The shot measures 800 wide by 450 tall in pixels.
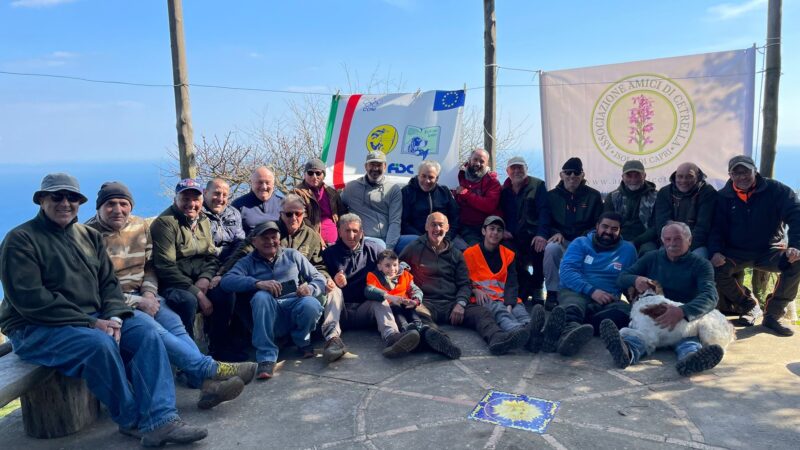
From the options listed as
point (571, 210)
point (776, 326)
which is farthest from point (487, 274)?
point (776, 326)

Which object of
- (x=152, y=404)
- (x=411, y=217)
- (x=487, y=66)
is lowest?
(x=152, y=404)

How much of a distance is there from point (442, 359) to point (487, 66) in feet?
16.3

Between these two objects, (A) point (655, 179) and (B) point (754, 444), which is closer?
(B) point (754, 444)

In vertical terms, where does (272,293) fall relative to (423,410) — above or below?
above

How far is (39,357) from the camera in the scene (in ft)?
12.7

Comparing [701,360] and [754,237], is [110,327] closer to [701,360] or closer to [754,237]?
[701,360]

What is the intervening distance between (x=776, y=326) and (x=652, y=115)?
3.04 metres

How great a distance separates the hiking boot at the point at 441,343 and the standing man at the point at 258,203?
7.49 feet

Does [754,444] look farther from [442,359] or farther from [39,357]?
[39,357]

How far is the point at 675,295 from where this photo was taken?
552 centimetres

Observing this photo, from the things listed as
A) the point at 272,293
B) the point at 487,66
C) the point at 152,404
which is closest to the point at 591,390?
the point at 272,293

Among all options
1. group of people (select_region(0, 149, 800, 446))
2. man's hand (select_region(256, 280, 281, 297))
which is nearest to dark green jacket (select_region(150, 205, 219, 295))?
group of people (select_region(0, 149, 800, 446))

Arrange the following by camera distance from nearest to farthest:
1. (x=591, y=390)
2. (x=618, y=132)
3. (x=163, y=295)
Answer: (x=591, y=390)
(x=163, y=295)
(x=618, y=132)

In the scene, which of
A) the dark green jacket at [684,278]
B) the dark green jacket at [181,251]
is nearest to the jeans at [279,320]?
the dark green jacket at [181,251]
